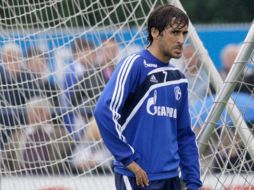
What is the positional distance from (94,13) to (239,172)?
65.6 inches

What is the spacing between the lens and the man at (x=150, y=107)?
5227mm

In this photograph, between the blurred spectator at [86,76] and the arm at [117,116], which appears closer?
the arm at [117,116]

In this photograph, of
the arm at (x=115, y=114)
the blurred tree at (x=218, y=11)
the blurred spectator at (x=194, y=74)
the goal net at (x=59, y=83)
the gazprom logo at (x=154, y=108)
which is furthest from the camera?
the blurred tree at (x=218, y=11)

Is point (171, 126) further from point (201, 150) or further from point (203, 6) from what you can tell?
point (203, 6)

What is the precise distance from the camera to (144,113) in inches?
209

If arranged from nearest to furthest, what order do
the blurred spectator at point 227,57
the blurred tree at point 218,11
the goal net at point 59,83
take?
the goal net at point 59,83, the blurred spectator at point 227,57, the blurred tree at point 218,11

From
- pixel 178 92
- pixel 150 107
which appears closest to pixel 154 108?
pixel 150 107

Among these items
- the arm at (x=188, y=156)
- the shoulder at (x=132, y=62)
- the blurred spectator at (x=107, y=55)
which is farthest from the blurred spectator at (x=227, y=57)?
the shoulder at (x=132, y=62)

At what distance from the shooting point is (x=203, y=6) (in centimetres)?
1630

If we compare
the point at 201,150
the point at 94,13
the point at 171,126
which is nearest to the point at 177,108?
the point at 171,126

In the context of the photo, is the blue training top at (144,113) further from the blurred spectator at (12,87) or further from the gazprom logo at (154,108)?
the blurred spectator at (12,87)

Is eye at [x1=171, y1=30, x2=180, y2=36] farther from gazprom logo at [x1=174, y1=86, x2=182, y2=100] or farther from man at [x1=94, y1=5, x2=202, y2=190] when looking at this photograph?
gazprom logo at [x1=174, y1=86, x2=182, y2=100]

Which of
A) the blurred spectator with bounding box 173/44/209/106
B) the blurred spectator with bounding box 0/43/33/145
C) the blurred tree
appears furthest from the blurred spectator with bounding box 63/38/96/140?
the blurred tree

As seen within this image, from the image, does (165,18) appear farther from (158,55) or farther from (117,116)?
(117,116)
